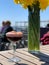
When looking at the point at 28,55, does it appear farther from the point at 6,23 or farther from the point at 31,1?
the point at 6,23

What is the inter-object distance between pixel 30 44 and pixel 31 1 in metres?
0.59

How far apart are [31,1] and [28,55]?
69cm

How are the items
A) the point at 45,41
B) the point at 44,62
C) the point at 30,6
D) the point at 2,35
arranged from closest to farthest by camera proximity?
the point at 44,62
the point at 30,6
the point at 45,41
the point at 2,35

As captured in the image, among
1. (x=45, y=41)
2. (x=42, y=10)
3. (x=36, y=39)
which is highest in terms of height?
(x=42, y=10)

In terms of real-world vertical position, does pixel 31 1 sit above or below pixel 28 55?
above

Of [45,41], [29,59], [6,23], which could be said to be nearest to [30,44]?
[29,59]

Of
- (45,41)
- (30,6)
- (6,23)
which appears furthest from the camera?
(6,23)

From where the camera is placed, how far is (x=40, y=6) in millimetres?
2758

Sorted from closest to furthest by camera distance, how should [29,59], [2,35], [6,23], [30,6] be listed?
[29,59] → [30,6] → [2,35] → [6,23]

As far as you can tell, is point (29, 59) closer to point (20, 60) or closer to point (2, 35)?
point (20, 60)

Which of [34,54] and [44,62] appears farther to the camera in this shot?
[34,54]

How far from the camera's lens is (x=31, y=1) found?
2656mm

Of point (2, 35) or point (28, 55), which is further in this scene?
point (2, 35)

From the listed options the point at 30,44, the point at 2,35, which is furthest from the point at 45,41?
the point at 30,44
